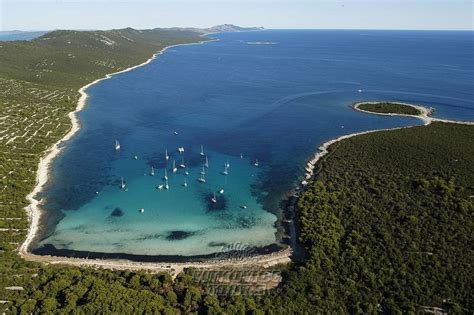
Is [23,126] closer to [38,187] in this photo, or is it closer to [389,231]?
[38,187]

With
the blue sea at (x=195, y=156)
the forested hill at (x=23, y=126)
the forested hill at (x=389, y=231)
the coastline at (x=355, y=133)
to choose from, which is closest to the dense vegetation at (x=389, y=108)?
the coastline at (x=355, y=133)

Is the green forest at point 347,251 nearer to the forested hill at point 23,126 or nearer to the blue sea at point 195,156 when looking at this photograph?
the forested hill at point 23,126

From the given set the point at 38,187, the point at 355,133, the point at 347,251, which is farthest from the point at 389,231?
the point at 38,187

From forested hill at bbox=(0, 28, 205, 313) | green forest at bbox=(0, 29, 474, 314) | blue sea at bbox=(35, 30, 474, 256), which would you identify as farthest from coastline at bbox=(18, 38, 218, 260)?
blue sea at bbox=(35, 30, 474, 256)

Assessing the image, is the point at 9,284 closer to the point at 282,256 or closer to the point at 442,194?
the point at 282,256

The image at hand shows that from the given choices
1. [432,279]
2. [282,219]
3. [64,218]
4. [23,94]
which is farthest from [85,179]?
[23,94]

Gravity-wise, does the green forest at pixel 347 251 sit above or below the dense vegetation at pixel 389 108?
below
